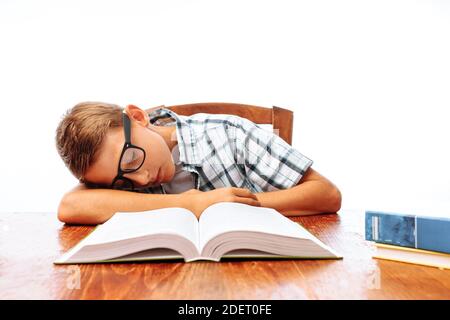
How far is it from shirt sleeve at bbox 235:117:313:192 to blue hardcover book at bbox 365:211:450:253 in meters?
0.57

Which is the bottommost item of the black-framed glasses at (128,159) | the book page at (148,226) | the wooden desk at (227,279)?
the wooden desk at (227,279)

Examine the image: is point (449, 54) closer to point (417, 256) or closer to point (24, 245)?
point (417, 256)

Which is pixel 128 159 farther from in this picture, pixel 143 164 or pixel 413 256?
pixel 413 256

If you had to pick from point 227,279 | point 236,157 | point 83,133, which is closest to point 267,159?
point 236,157

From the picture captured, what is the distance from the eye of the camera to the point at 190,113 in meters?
1.44

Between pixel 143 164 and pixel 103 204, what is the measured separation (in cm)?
13

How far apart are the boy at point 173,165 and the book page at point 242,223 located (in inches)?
4.9

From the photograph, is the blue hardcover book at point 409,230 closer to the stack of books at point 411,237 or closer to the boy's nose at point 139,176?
the stack of books at point 411,237

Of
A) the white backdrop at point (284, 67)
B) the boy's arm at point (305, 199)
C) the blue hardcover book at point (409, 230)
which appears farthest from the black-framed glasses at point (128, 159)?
the white backdrop at point (284, 67)

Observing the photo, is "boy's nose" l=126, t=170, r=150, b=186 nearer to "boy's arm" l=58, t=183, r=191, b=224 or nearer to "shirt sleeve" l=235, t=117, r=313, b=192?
"boy's arm" l=58, t=183, r=191, b=224

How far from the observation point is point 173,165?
1134 millimetres

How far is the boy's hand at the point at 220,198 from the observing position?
2.75 feet

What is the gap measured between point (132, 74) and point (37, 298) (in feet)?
5.66

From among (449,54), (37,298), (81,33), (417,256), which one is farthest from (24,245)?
(449,54)
